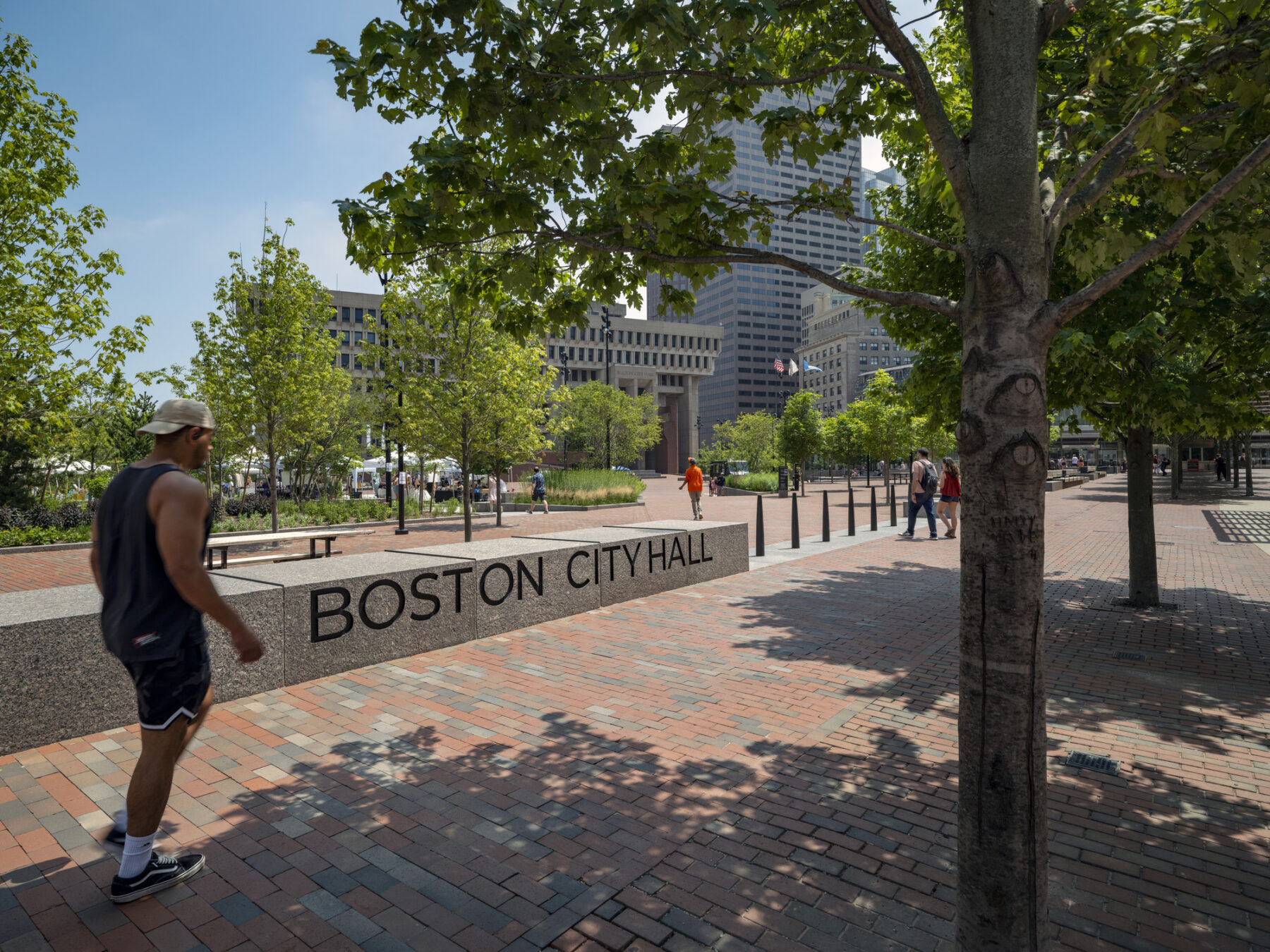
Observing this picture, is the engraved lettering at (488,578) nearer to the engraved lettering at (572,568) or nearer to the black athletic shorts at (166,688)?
the engraved lettering at (572,568)

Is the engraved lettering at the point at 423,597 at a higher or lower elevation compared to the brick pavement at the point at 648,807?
higher

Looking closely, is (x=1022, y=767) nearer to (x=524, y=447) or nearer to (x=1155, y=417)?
(x=1155, y=417)

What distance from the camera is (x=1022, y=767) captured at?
8.44 ft

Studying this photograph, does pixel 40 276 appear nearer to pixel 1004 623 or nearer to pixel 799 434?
pixel 1004 623

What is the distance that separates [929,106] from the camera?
2.90 meters

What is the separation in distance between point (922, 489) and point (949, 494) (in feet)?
2.04

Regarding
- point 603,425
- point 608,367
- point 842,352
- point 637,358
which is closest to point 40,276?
point 608,367

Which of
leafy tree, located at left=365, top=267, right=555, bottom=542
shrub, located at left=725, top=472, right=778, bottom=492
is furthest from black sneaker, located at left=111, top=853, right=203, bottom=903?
shrub, located at left=725, top=472, right=778, bottom=492

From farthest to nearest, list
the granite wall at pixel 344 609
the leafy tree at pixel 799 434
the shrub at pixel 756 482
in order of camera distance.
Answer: the shrub at pixel 756 482, the leafy tree at pixel 799 434, the granite wall at pixel 344 609

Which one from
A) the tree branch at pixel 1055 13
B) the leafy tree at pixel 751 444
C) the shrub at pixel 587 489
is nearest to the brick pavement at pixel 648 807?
the tree branch at pixel 1055 13

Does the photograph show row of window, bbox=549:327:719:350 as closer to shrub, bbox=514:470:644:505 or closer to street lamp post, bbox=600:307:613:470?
street lamp post, bbox=600:307:613:470

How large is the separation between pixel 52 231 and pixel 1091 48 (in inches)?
590

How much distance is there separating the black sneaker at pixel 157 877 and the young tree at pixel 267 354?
15.6 metres

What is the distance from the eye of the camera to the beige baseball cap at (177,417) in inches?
130
